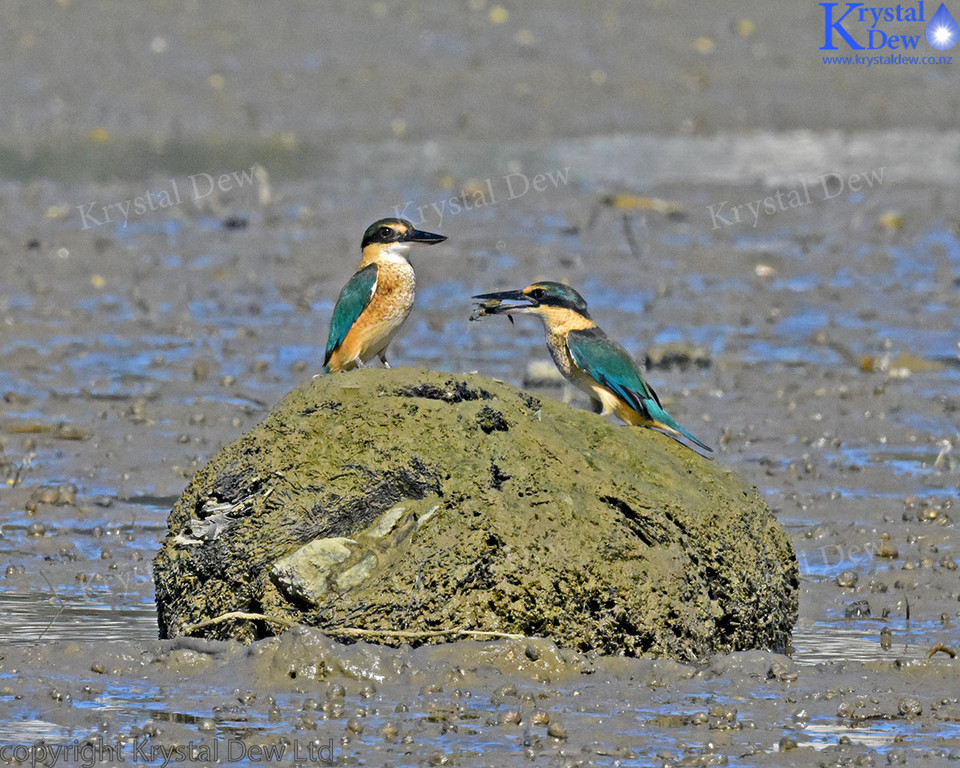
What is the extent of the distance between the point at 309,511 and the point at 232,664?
58 cm

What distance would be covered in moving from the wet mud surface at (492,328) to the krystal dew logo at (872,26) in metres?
0.49

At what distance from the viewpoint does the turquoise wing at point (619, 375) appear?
261 inches

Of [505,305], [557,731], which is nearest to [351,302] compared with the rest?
[505,305]

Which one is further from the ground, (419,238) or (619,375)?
(419,238)

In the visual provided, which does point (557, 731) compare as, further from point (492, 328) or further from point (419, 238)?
point (492, 328)

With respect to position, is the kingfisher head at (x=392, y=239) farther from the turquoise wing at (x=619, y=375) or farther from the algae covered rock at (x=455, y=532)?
the algae covered rock at (x=455, y=532)

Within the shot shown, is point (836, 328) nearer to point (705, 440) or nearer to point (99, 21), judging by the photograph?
point (705, 440)

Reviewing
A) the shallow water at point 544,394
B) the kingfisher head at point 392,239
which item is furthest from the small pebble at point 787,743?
the kingfisher head at point 392,239

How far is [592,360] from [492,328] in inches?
247

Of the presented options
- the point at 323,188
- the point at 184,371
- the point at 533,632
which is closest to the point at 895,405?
the point at 184,371

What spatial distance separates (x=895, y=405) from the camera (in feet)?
35.4

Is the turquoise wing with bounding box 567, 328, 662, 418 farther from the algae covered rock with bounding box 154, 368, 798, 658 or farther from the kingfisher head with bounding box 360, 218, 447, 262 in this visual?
the kingfisher head with bounding box 360, 218, 447, 262

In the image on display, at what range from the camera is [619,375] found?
6.63m

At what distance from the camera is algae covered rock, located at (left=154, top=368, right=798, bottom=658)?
5.75m
